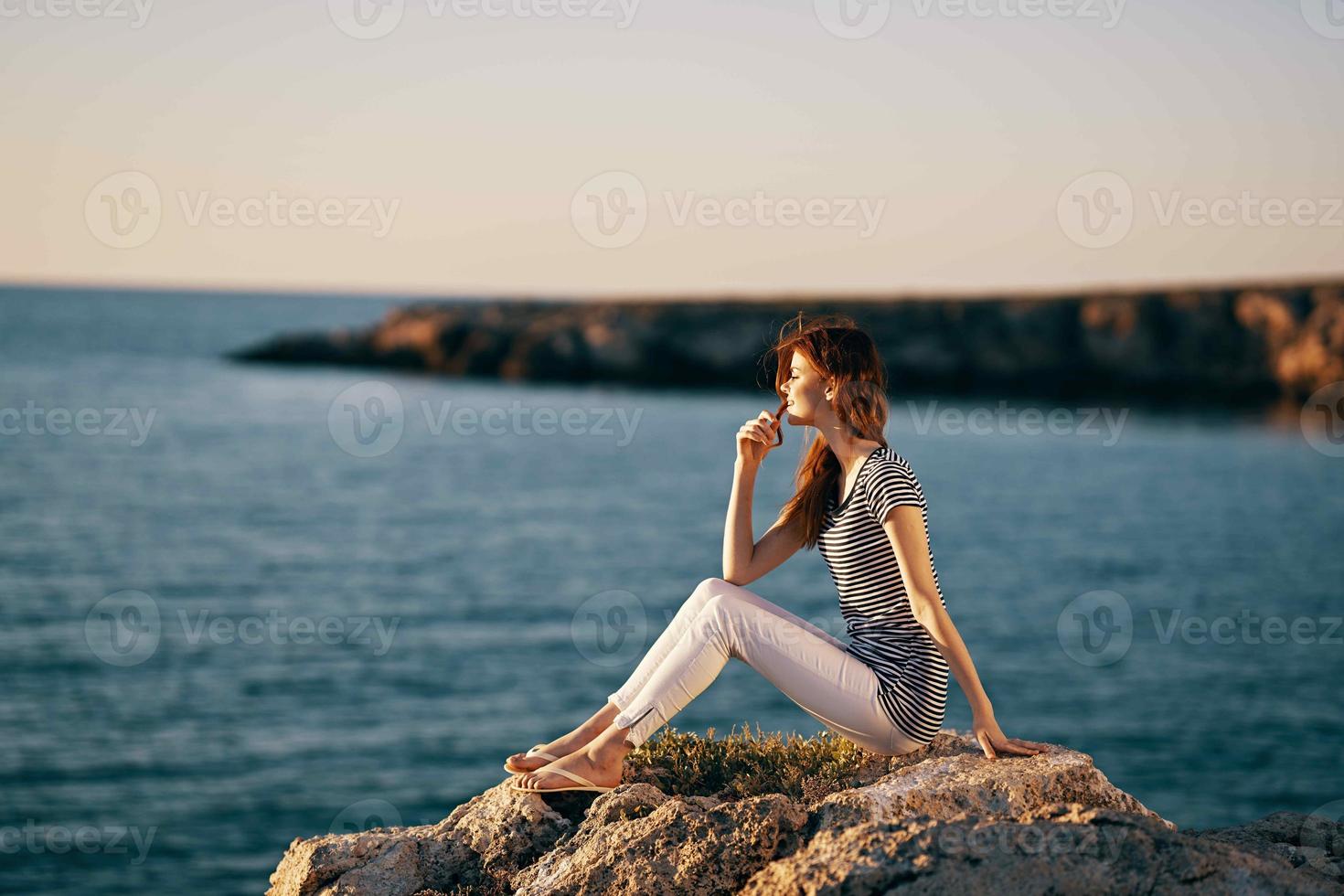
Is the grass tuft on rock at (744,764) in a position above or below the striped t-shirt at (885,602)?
below

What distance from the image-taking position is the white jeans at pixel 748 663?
5918 millimetres

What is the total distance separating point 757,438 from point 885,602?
1.03 meters

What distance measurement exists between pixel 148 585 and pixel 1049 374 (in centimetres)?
5455

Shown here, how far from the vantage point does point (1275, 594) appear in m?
36.3

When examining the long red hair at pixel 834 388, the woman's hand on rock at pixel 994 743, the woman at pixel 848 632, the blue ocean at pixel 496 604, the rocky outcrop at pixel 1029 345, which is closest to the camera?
the woman's hand on rock at pixel 994 743

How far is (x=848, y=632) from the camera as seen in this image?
6293 mm

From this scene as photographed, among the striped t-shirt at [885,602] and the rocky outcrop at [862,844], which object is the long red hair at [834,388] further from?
the rocky outcrop at [862,844]

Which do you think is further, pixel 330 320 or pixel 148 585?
pixel 330 320

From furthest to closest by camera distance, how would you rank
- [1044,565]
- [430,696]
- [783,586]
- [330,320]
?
[330,320], [1044,565], [783,586], [430,696]

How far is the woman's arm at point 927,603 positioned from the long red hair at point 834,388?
475 mm

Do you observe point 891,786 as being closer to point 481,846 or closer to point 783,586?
point 481,846

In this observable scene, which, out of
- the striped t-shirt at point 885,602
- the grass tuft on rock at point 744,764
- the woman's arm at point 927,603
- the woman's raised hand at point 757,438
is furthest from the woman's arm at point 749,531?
the grass tuft on rock at point 744,764

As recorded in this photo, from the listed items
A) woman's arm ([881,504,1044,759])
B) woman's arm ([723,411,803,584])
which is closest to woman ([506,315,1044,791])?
woman's arm ([881,504,1044,759])

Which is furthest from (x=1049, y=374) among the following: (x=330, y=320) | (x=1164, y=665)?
(x=330, y=320)
